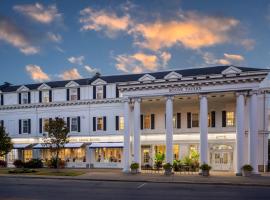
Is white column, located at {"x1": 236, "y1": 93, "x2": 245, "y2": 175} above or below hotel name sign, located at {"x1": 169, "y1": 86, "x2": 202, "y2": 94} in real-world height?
below

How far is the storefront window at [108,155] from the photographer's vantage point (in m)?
42.2

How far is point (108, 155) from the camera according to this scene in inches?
1676

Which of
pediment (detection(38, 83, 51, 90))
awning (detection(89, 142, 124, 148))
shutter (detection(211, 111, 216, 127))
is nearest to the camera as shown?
shutter (detection(211, 111, 216, 127))

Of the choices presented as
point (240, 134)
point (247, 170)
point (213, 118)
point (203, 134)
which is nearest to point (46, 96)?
point (213, 118)

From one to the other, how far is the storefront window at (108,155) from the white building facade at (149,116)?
0.43 ft

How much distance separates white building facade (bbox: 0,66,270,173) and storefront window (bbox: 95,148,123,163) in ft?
0.43

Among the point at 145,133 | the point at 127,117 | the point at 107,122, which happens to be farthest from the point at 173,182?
the point at 107,122

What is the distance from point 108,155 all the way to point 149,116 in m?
7.54

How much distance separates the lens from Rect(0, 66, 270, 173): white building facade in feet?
105

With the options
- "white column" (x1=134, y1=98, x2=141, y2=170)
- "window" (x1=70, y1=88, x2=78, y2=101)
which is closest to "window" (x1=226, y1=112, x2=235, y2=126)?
"white column" (x1=134, y1=98, x2=141, y2=170)

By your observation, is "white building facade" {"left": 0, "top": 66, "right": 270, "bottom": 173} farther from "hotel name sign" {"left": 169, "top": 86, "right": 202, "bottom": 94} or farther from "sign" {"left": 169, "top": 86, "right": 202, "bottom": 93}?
"hotel name sign" {"left": 169, "top": 86, "right": 202, "bottom": 94}

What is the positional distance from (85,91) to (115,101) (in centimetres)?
463

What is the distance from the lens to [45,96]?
45.5m

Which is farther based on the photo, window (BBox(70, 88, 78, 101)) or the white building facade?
window (BBox(70, 88, 78, 101))
